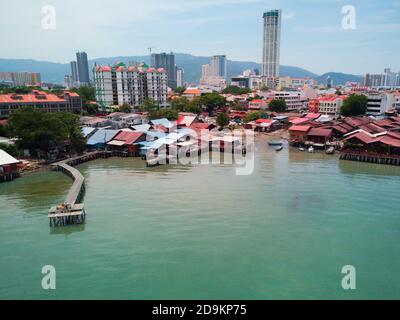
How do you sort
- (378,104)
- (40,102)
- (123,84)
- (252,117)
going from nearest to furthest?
(40,102) → (252,117) → (378,104) → (123,84)

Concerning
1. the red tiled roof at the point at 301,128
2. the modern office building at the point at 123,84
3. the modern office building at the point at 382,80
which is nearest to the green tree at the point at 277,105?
the modern office building at the point at 123,84

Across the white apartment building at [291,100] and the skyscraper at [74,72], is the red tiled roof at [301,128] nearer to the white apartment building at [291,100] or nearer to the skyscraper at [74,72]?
the white apartment building at [291,100]

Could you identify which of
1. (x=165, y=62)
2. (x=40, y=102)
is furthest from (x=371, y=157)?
(x=165, y=62)

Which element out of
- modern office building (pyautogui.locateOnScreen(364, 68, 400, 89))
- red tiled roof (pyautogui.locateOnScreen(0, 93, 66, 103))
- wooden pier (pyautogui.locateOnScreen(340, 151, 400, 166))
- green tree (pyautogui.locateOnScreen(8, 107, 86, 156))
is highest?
modern office building (pyautogui.locateOnScreen(364, 68, 400, 89))

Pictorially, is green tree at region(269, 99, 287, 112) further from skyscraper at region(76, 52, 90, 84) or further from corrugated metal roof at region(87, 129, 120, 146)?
skyscraper at region(76, 52, 90, 84)

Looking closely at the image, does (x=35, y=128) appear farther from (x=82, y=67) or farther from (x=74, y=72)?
(x=74, y=72)

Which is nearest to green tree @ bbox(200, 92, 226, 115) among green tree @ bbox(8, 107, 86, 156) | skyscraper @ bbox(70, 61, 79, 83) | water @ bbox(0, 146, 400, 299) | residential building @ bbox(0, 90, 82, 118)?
residential building @ bbox(0, 90, 82, 118)
